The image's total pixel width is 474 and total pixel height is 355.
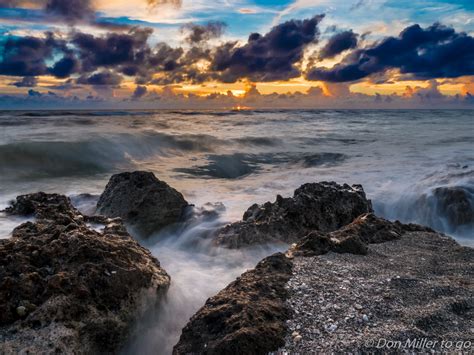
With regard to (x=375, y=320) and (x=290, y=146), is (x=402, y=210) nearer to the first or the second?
(x=375, y=320)

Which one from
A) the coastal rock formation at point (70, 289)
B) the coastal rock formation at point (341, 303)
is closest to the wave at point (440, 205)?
the coastal rock formation at point (341, 303)

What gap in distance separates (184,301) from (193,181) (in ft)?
27.7

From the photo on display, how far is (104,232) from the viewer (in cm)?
440

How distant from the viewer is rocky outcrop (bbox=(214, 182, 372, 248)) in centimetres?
552

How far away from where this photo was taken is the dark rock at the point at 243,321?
8.36ft

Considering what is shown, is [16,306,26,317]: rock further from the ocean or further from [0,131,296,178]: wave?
[0,131,296,178]: wave

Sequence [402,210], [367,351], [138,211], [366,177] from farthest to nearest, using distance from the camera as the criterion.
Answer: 1. [366,177]
2. [402,210]
3. [138,211]
4. [367,351]

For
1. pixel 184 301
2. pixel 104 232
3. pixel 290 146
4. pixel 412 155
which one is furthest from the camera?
pixel 290 146

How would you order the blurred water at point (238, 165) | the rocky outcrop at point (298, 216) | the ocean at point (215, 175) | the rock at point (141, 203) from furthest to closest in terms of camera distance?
1. the blurred water at point (238, 165)
2. the rock at point (141, 203)
3. the rocky outcrop at point (298, 216)
4. the ocean at point (215, 175)

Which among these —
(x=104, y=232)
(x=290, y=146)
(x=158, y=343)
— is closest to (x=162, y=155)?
(x=290, y=146)

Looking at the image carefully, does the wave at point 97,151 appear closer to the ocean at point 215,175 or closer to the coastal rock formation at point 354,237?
the ocean at point 215,175

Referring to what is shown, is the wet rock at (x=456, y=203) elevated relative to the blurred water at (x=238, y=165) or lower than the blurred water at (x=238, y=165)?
elevated

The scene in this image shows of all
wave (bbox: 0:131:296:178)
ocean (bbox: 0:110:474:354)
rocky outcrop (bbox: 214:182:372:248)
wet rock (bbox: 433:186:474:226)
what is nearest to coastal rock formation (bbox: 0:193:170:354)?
ocean (bbox: 0:110:474:354)

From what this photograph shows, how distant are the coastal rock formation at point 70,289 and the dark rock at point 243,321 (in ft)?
2.05
